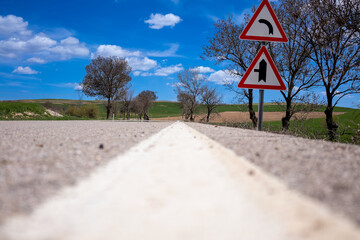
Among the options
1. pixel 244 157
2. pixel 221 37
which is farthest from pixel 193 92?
pixel 244 157

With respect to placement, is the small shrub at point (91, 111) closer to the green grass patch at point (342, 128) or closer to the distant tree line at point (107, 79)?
the distant tree line at point (107, 79)

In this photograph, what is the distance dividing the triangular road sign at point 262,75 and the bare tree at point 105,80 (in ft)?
134

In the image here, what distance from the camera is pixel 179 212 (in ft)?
4.55

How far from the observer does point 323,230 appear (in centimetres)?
117

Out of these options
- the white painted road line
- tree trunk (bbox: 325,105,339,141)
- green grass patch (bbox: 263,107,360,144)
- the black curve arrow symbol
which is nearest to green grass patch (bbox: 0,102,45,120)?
green grass patch (bbox: 263,107,360,144)

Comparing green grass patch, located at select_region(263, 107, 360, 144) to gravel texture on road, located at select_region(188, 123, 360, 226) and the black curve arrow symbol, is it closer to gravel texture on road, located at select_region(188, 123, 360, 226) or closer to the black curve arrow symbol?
the black curve arrow symbol

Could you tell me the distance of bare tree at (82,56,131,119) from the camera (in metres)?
44.3

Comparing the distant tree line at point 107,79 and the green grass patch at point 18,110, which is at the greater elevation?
the distant tree line at point 107,79

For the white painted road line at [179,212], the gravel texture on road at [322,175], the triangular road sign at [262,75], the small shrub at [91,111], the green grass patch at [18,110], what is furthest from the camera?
the small shrub at [91,111]

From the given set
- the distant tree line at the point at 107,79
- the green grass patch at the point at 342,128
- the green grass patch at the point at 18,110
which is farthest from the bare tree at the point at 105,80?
the green grass patch at the point at 342,128

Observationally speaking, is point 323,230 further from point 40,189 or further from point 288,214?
point 40,189

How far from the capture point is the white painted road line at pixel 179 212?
3.80 feet

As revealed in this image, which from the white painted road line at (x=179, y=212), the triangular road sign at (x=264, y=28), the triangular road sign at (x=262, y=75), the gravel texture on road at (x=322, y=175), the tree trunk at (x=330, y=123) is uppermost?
the triangular road sign at (x=264, y=28)

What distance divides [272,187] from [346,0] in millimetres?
11287
